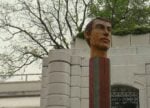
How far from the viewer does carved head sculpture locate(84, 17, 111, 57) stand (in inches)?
382

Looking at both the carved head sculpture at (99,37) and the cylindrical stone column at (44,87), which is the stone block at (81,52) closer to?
the cylindrical stone column at (44,87)

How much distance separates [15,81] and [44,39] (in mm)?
3716

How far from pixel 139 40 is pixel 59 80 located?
338cm

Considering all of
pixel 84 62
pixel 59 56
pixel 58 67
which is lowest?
pixel 58 67

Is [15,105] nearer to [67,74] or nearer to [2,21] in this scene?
[2,21]

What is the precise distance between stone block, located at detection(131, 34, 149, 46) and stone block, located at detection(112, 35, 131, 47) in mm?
182

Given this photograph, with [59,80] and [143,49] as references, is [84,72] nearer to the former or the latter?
[59,80]

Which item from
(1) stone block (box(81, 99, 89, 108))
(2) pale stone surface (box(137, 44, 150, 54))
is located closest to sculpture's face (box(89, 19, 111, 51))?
(1) stone block (box(81, 99, 89, 108))

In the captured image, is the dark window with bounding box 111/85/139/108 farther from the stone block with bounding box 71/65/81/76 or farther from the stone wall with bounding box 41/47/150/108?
the stone block with bounding box 71/65/81/76

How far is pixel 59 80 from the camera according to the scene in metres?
13.6

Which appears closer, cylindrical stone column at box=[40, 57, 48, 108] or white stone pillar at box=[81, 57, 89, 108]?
white stone pillar at box=[81, 57, 89, 108]

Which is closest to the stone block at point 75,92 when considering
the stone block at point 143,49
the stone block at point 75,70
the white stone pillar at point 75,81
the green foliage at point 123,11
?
the white stone pillar at point 75,81

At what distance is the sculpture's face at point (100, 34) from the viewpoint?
385 inches

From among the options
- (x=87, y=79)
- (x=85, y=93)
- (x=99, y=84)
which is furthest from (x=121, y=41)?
(x=99, y=84)
